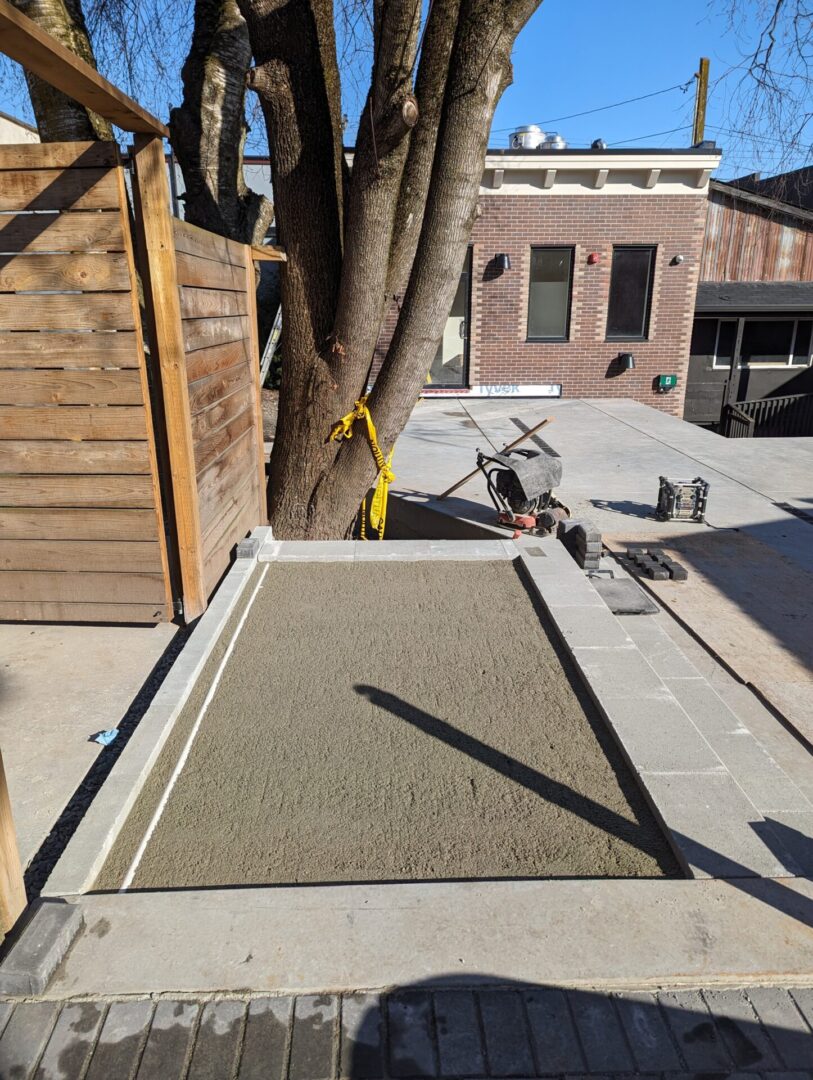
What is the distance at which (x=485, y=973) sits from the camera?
212 centimetres

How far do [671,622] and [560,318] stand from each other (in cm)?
1124

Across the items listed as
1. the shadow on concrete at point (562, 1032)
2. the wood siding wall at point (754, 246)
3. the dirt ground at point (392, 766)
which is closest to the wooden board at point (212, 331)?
the dirt ground at point (392, 766)

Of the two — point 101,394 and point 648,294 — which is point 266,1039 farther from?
point 648,294

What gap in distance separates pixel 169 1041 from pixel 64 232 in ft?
11.4

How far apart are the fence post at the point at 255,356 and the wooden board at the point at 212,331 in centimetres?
16

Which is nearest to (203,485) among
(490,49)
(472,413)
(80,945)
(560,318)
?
(80,945)

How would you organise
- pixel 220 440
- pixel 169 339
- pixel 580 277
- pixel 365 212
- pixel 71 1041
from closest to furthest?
pixel 71 1041, pixel 169 339, pixel 220 440, pixel 365 212, pixel 580 277

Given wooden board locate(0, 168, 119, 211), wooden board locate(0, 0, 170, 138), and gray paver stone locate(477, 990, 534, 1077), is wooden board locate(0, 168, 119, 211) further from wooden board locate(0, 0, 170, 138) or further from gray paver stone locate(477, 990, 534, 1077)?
gray paver stone locate(477, 990, 534, 1077)

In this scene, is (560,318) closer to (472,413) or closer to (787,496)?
(472,413)

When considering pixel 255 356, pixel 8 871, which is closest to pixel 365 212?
pixel 255 356

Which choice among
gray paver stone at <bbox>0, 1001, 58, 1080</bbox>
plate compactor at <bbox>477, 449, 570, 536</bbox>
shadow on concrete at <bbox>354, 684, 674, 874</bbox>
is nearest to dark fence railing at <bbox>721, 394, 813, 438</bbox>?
plate compactor at <bbox>477, 449, 570, 536</bbox>

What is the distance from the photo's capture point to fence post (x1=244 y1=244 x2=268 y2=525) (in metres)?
5.71

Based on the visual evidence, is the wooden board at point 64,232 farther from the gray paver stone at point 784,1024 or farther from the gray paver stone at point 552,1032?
the gray paver stone at point 784,1024

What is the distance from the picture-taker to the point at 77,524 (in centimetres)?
420
